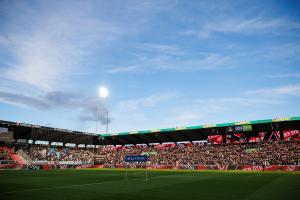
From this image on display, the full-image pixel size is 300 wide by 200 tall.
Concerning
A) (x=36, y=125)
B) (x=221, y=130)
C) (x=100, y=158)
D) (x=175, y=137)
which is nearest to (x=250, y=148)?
(x=221, y=130)

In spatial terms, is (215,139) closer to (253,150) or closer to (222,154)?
(222,154)

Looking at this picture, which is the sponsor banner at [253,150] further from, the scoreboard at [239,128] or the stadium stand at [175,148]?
the scoreboard at [239,128]

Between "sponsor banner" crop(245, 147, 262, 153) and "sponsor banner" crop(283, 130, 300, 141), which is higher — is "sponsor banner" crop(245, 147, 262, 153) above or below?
below

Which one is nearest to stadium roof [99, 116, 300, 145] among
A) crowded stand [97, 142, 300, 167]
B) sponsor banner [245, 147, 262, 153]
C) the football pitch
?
crowded stand [97, 142, 300, 167]

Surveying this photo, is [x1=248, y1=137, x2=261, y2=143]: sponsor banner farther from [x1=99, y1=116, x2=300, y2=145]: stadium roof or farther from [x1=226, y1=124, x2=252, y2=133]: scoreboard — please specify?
[x1=226, y1=124, x2=252, y2=133]: scoreboard

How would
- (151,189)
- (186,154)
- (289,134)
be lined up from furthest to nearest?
(186,154) → (289,134) → (151,189)

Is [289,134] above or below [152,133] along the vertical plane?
below

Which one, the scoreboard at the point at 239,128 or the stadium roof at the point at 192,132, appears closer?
the stadium roof at the point at 192,132

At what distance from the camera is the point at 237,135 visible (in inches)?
2776

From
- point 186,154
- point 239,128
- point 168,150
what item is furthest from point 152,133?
point 239,128

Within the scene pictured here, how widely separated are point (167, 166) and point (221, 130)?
2007 cm

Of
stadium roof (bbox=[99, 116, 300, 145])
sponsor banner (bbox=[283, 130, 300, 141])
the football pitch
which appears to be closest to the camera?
the football pitch

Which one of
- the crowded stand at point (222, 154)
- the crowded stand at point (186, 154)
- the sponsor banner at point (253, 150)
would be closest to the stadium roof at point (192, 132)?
the crowded stand at point (186, 154)

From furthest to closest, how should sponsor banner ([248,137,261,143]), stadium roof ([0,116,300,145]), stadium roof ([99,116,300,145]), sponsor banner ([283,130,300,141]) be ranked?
sponsor banner ([248,137,261,143])
stadium roof ([0,116,300,145])
stadium roof ([99,116,300,145])
sponsor banner ([283,130,300,141])
